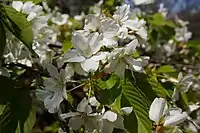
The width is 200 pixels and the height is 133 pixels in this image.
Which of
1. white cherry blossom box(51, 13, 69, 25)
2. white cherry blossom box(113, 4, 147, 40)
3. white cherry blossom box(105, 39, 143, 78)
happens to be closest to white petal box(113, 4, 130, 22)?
white cherry blossom box(113, 4, 147, 40)

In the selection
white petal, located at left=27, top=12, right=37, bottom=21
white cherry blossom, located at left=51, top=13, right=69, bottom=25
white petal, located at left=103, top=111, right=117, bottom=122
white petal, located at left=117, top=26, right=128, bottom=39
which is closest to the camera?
white petal, located at left=103, top=111, right=117, bottom=122

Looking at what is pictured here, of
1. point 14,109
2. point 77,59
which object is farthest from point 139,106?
point 14,109

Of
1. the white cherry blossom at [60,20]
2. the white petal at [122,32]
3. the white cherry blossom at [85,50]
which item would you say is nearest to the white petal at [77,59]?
the white cherry blossom at [85,50]

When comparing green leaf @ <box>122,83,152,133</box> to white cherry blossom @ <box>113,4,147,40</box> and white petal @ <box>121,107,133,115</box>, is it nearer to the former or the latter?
white petal @ <box>121,107,133,115</box>

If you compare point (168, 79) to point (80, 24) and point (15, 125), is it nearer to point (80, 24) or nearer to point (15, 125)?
point (15, 125)

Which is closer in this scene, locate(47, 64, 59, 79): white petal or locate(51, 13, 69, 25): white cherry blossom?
locate(47, 64, 59, 79): white petal

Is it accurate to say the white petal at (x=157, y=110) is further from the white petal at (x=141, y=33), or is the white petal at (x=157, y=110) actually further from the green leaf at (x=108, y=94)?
the white petal at (x=141, y=33)
